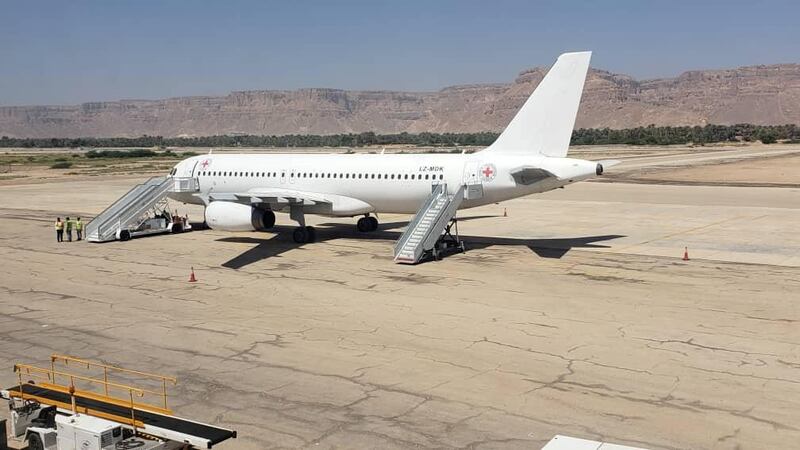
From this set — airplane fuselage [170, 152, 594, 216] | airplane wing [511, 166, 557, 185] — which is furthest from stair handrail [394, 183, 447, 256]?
airplane wing [511, 166, 557, 185]

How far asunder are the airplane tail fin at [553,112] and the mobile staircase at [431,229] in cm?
353

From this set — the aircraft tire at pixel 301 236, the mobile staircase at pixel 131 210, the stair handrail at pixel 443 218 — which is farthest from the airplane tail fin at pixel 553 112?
the mobile staircase at pixel 131 210

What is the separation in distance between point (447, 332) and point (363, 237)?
1958cm

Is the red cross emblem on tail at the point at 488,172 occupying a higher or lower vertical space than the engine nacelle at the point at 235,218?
higher

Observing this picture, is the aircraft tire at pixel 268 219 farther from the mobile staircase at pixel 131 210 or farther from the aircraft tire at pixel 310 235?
the mobile staircase at pixel 131 210

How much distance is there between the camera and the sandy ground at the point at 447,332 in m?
15.0

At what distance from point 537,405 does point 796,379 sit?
604 cm

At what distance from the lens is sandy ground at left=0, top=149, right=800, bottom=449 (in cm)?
1502

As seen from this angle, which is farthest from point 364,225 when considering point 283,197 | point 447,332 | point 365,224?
point 447,332

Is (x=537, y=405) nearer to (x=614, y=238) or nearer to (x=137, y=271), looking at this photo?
(x=137, y=271)

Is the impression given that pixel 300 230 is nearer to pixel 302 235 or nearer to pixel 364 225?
pixel 302 235

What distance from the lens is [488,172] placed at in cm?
3431

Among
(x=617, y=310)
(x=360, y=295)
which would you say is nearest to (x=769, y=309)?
(x=617, y=310)

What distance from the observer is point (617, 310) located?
23516 millimetres
